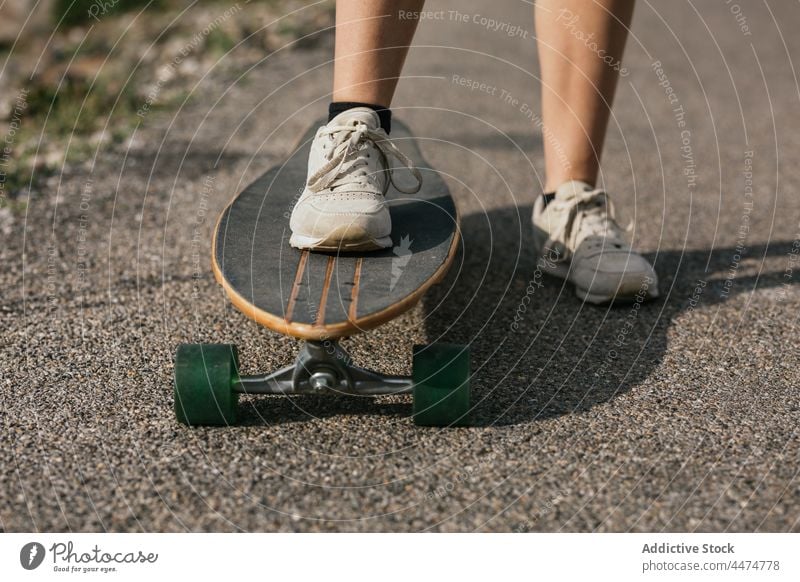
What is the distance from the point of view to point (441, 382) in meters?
1.87

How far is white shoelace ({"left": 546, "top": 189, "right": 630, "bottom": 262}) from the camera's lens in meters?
2.62

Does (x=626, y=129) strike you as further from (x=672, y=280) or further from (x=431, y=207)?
(x=431, y=207)

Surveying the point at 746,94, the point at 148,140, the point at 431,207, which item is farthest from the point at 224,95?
the point at 746,94

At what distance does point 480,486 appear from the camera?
1.73 m

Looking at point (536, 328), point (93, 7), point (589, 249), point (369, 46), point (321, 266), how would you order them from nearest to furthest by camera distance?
point (321, 266), point (369, 46), point (536, 328), point (589, 249), point (93, 7)

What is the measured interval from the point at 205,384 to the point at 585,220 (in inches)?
51.8

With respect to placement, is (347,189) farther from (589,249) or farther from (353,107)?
(589,249)

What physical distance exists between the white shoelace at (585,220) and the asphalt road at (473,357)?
0.15 m

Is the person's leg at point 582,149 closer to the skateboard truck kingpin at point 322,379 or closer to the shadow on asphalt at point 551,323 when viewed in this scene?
the shadow on asphalt at point 551,323

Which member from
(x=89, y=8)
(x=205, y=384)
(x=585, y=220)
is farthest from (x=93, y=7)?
(x=205, y=384)
